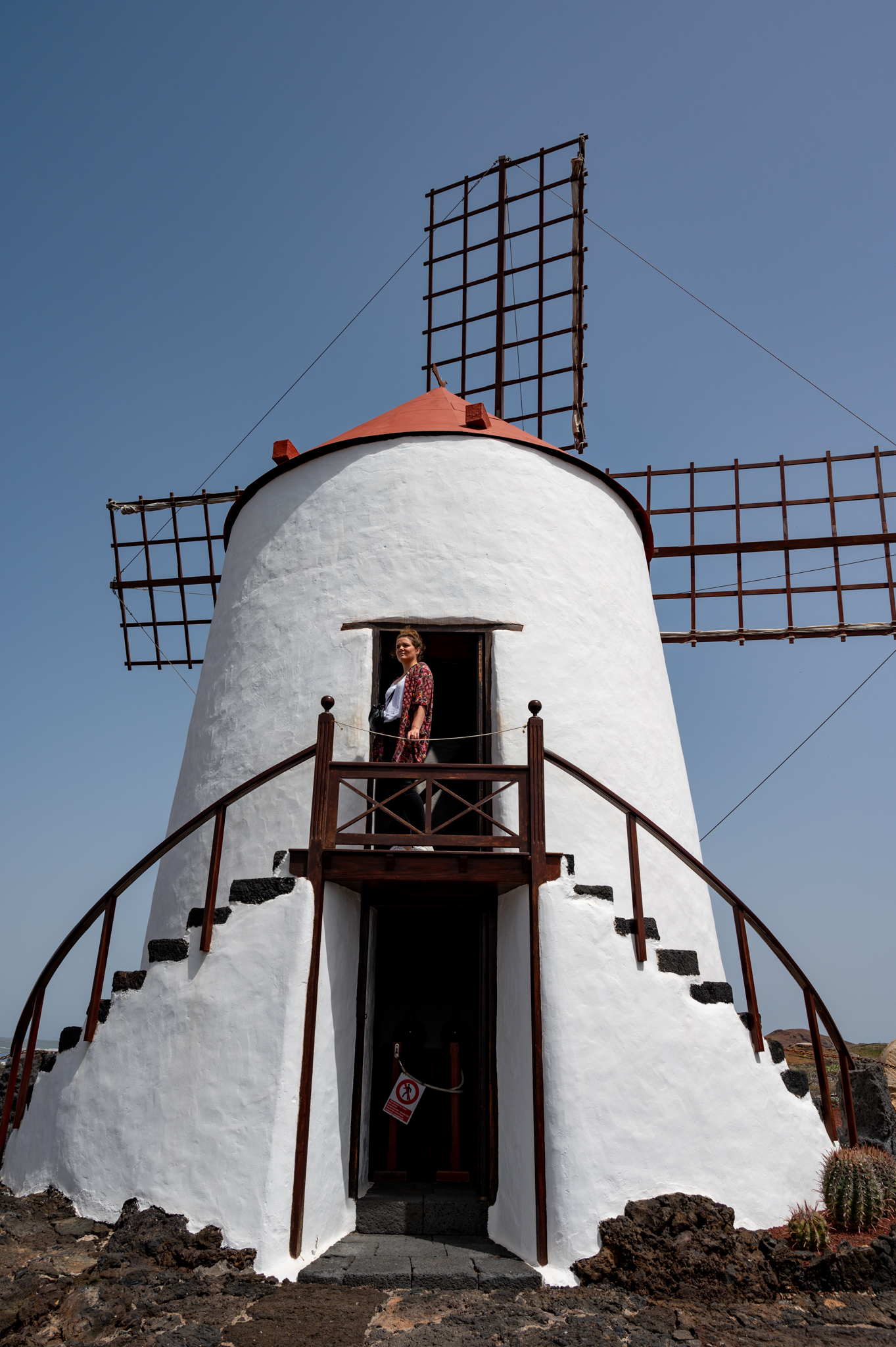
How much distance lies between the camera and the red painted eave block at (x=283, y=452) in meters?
9.45

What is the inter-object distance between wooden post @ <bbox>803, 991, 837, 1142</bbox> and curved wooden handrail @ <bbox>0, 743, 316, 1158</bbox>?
4064 millimetres

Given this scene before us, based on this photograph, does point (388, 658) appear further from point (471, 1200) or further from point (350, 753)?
point (471, 1200)

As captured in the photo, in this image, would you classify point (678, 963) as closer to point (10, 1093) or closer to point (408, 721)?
point (408, 721)

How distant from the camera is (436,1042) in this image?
10273mm

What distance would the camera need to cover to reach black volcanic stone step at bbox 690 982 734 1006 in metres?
6.42

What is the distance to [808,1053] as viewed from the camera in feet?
58.0

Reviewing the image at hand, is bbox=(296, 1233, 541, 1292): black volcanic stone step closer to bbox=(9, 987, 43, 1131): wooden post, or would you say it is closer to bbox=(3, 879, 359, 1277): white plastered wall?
bbox=(3, 879, 359, 1277): white plastered wall

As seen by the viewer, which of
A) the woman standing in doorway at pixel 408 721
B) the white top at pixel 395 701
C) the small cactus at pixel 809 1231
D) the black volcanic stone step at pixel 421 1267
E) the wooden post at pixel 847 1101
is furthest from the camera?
the white top at pixel 395 701

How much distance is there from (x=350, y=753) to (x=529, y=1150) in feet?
10.3

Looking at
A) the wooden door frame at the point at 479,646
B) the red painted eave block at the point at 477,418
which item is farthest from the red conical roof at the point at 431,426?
the wooden door frame at the point at 479,646

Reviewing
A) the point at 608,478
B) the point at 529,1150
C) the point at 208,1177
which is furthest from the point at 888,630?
the point at 208,1177

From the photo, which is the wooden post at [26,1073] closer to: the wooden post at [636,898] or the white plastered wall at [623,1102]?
the white plastered wall at [623,1102]

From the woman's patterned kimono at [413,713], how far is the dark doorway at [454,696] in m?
0.18

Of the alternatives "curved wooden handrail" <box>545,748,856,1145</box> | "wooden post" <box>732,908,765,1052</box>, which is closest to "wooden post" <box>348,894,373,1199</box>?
"curved wooden handrail" <box>545,748,856,1145</box>
